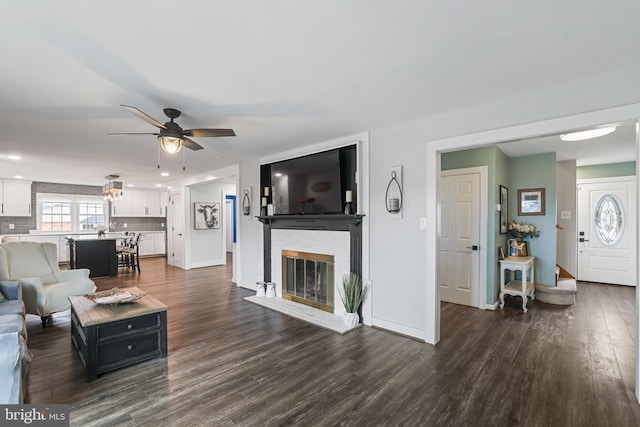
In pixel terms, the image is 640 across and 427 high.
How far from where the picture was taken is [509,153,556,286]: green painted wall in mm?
4789

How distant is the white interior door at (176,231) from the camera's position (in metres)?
8.05

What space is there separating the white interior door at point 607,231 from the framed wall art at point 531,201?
7.43ft

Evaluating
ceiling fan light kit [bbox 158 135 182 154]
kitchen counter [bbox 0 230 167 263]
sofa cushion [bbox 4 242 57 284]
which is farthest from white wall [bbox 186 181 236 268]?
ceiling fan light kit [bbox 158 135 182 154]

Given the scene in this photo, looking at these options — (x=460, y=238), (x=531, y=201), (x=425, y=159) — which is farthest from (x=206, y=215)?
(x=531, y=201)

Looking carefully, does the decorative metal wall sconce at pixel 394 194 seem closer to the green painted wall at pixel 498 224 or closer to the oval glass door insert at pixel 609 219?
the green painted wall at pixel 498 224

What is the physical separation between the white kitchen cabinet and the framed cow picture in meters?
4.46

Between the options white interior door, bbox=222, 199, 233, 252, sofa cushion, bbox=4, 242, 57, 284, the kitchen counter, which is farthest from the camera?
white interior door, bbox=222, 199, 233, 252

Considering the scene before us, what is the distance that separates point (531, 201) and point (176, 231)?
27.0 feet

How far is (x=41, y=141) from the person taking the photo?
13.2ft

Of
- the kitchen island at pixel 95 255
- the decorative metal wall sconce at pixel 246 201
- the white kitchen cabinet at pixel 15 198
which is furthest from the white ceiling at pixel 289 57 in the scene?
the white kitchen cabinet at pixel 15 198

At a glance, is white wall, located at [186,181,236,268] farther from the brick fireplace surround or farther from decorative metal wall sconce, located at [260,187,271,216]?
the brick fireplace surround

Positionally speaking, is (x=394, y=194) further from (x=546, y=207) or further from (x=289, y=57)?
(x=546, y=207)

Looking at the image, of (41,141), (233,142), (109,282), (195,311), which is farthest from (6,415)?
(109,282)

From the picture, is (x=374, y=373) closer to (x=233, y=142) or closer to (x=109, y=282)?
(x=233, y=142)
